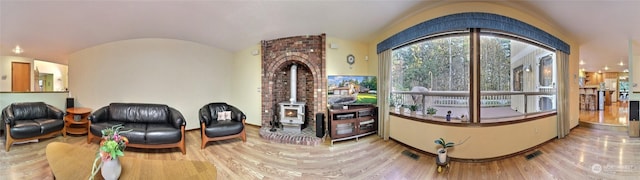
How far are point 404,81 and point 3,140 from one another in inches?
273

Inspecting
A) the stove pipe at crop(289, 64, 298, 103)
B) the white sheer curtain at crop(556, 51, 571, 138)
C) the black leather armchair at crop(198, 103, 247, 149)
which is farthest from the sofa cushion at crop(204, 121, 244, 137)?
the white sheer curtain at crop(556, 51, 571, 138)

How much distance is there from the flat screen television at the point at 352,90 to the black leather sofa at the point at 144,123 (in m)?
2.51

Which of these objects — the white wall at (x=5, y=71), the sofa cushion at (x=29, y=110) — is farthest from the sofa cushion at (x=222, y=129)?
the white wall at (x=5, y=71)

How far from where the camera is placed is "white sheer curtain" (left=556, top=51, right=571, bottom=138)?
4197 millimetres

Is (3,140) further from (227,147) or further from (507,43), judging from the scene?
(507,43)

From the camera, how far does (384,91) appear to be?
4.09m

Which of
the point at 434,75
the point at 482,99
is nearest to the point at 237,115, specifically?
the point at 434,75

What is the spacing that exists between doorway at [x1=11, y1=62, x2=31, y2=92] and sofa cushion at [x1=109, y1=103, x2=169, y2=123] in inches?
173

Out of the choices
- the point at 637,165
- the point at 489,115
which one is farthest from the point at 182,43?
the point at 637,165

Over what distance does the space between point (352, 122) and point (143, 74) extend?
4.31 meters

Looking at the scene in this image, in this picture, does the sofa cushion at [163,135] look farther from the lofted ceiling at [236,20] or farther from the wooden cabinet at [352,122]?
the wooden cabinet at [352,122]

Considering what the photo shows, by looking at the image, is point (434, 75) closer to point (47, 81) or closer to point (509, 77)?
point (509, 77)

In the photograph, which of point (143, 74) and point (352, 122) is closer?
point (352, 122)

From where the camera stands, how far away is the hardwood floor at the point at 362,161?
2582mm
